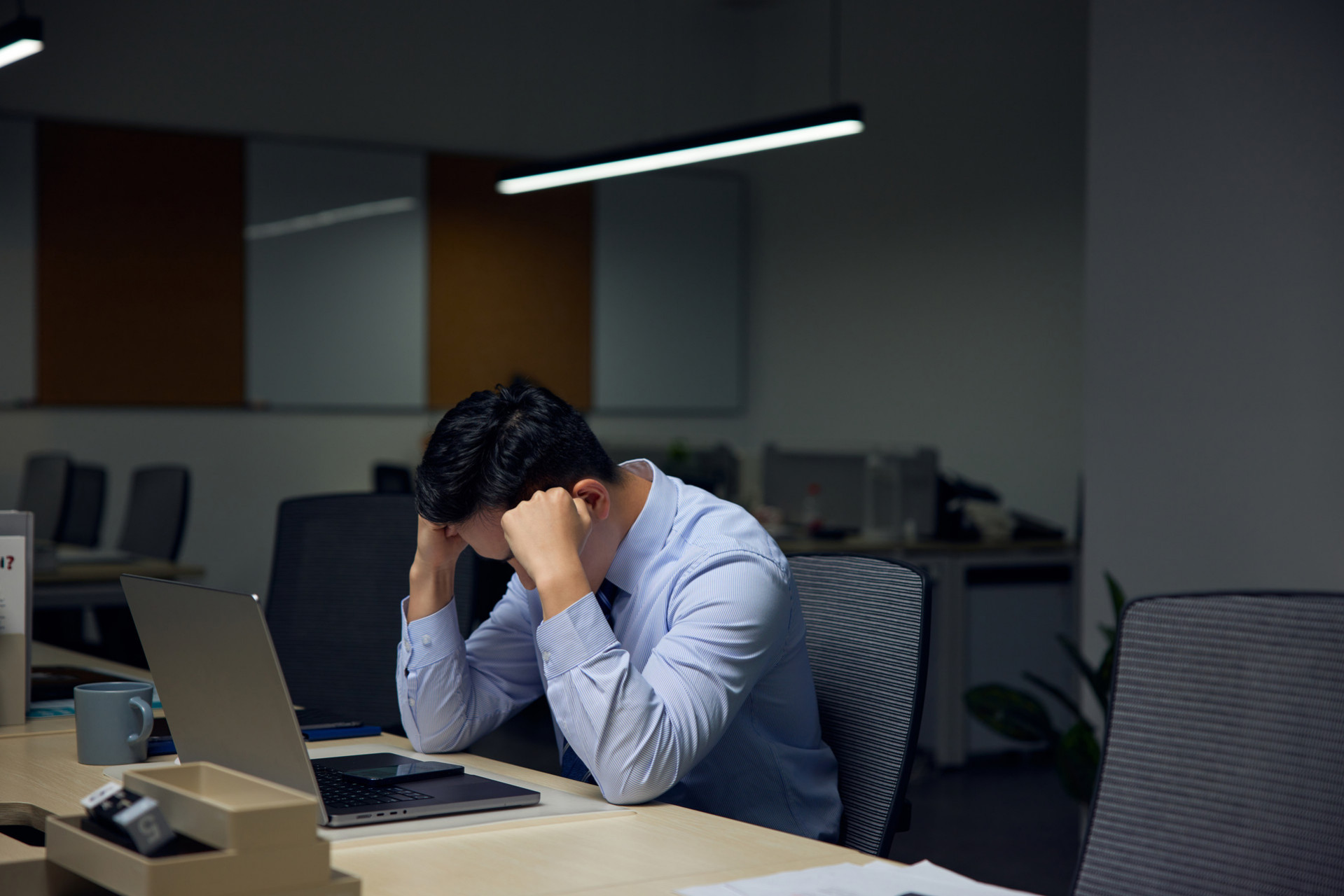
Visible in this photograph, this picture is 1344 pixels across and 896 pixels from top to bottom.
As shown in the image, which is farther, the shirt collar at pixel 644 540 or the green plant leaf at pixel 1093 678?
the green plant leaf at pixel 1093 678

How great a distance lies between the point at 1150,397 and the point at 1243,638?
2.27 meters

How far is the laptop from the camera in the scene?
1.18m

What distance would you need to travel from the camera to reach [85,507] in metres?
5.28

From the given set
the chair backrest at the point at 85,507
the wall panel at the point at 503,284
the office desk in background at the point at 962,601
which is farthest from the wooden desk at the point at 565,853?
the wall panel at the point at 503,284

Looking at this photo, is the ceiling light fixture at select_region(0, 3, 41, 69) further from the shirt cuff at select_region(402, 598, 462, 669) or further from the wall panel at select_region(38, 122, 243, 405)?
the shirt cuff at select_region(402, 598, 462, 669)

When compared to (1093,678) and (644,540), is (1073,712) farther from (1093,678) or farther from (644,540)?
(644,540)

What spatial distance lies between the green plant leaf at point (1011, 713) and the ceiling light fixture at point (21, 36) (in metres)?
3.19

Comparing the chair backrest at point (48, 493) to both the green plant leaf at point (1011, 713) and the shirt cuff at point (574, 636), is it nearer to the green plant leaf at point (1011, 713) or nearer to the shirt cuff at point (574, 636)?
the green plant leaf at point (1011, 713)

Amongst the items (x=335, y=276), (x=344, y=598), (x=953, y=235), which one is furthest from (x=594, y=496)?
(x=335, y=276)

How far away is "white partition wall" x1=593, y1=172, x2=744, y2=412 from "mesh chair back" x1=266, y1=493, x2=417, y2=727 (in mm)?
4961

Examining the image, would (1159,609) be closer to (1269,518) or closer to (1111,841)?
(1111,841)

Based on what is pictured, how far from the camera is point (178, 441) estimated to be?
643cm

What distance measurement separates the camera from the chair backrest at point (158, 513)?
450 centimetres

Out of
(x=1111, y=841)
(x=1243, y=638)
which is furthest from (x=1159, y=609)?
(x=1111, y=841)
